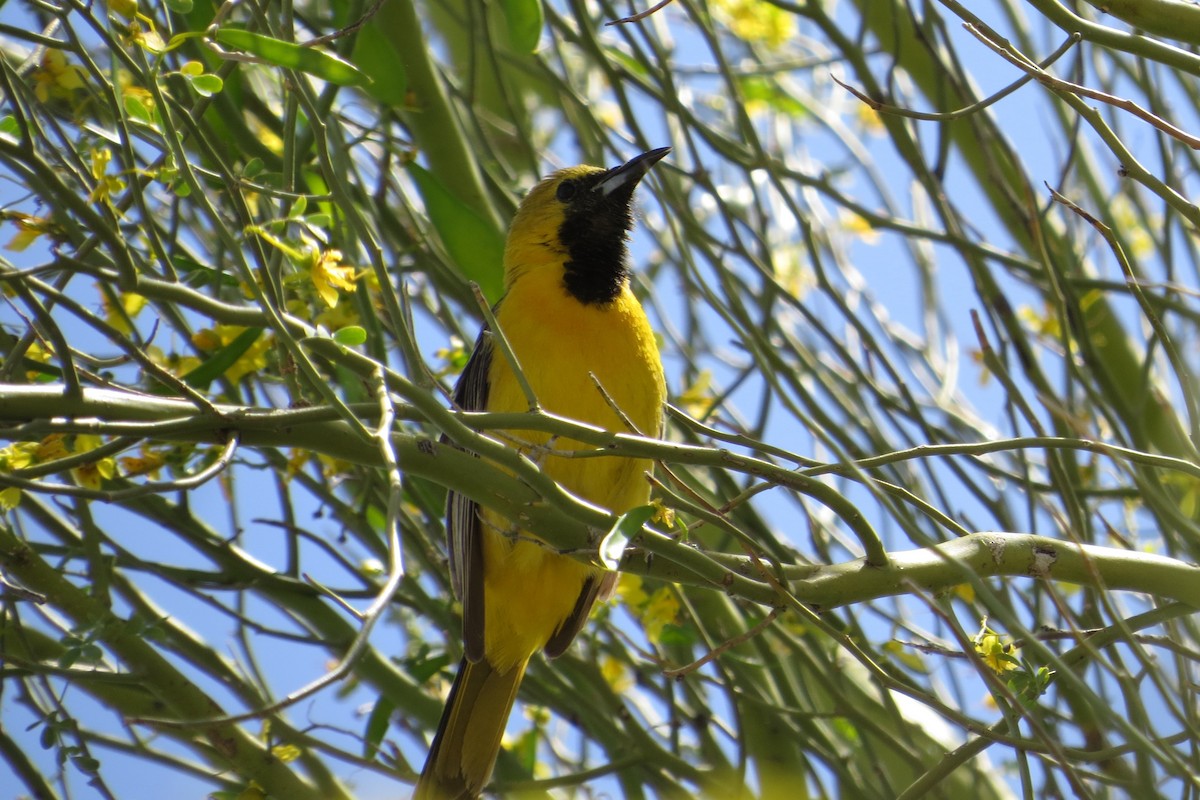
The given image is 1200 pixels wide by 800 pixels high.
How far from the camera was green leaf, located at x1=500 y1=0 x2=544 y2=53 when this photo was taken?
132 inches

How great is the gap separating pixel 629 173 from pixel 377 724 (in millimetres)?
1890

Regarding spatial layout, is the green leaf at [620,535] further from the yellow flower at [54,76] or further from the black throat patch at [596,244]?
the yellow flower at [54,76]

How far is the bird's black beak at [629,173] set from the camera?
3.93 metres

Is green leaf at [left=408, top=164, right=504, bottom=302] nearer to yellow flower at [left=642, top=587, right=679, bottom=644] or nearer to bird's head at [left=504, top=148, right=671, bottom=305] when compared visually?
bird's head at [left=504, top=148, right=671, bottom=305]

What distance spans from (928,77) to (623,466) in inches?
88.0

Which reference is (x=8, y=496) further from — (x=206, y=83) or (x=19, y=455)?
(x=206, y=83)

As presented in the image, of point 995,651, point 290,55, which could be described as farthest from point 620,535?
point 290,55

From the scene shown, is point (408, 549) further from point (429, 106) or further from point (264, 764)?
point (429, 106)

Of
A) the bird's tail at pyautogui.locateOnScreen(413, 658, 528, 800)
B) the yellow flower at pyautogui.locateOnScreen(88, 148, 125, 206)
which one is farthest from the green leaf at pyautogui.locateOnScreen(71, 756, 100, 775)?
the yellow flower at pyautogui.locateOnScreen(88, 148, 125, 206)

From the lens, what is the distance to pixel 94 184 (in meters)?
2.55

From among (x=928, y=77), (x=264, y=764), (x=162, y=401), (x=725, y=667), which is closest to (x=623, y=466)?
(x=725, y=667)

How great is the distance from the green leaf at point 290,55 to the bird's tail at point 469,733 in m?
1.87

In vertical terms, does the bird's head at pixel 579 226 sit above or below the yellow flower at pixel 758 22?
below

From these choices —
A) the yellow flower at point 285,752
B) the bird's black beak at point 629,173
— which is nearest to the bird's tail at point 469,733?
the yellow flower at point 285,752
